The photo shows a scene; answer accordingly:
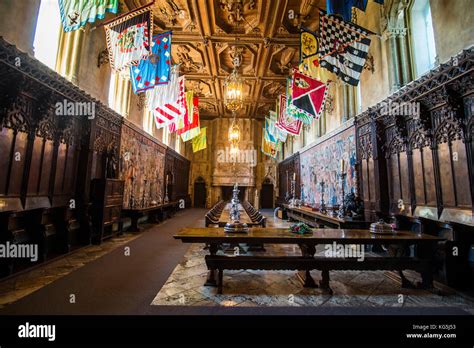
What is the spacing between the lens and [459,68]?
4055mm

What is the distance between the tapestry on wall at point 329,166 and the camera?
28.0ft

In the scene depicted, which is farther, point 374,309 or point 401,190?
point 401,190

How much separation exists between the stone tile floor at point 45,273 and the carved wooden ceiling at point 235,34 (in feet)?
29.4

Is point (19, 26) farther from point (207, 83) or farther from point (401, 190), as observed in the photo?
point (207, 83)

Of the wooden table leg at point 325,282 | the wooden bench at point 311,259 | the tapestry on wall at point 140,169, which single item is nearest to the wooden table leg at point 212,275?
the wooden bench at point 311,259

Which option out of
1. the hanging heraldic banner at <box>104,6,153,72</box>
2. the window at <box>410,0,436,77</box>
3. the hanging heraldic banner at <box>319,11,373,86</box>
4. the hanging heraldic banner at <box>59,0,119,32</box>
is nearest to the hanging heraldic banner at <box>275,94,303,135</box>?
the hanging heraldic banner at <box>319,11,373,86</box>

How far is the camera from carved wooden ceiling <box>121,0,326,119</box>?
8938 mm

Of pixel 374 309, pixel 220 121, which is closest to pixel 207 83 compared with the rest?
pixel 220 121

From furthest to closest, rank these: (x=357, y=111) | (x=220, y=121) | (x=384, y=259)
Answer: (x=220, y=121) → (x=357, y=111) → (x=384, y=259)

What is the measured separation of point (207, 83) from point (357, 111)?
10779mm

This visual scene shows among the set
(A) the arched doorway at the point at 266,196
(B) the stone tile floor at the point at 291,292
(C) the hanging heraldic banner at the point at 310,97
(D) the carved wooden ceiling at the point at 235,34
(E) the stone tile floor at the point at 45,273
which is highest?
(D) the carved wooden ceiling at the point at 235,34

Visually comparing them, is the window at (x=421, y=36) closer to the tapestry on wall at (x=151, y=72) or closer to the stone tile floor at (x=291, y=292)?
the stone tile floor at (x=291, y=292)

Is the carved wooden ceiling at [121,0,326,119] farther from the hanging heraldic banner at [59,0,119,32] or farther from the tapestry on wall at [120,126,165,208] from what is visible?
the tapestry on wall at [120,126,165,208]

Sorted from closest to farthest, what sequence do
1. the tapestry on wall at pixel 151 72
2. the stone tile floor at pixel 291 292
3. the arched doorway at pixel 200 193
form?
the stone tile floor at pixel 291 292
the tapestry on wall at pixel 151 72
the arched doorway at pixel 200 193
